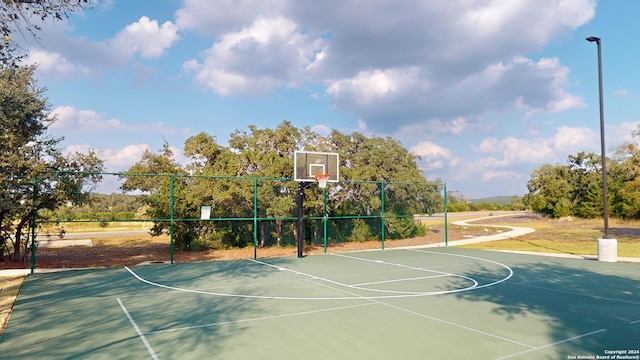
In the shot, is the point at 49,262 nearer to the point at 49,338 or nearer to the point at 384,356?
the point at 49,338

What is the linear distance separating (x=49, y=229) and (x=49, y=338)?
9675 millimetres

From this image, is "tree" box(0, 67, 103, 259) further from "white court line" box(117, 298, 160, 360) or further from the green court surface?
"white court line" box(117, 298, 160, 360)

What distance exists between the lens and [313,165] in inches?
609

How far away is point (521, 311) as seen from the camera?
6.74 meters

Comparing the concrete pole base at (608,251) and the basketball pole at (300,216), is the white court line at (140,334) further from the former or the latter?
the concrete pole base at (608,251)

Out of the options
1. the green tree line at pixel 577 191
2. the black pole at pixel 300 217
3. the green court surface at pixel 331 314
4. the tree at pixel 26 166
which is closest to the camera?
the green court surface at pixel 331 314

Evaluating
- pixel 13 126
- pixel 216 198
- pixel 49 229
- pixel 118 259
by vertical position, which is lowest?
pixel 118 259

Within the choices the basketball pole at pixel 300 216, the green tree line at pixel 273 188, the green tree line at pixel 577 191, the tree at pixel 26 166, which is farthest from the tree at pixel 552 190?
the tree at pixel 26 166

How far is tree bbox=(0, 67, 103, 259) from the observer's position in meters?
11.3

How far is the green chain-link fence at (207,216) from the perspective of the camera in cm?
1318

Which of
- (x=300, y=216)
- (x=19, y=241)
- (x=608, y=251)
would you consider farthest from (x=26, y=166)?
(x=608, y=251)

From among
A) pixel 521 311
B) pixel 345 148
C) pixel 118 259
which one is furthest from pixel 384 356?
pixel 345 148

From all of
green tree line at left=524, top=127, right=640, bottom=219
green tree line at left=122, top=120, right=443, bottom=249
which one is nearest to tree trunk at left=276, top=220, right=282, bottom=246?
green tree line at left=122, top=120, right=443, bottom=249

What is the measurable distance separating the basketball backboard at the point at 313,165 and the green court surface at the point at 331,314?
4.46 metres
